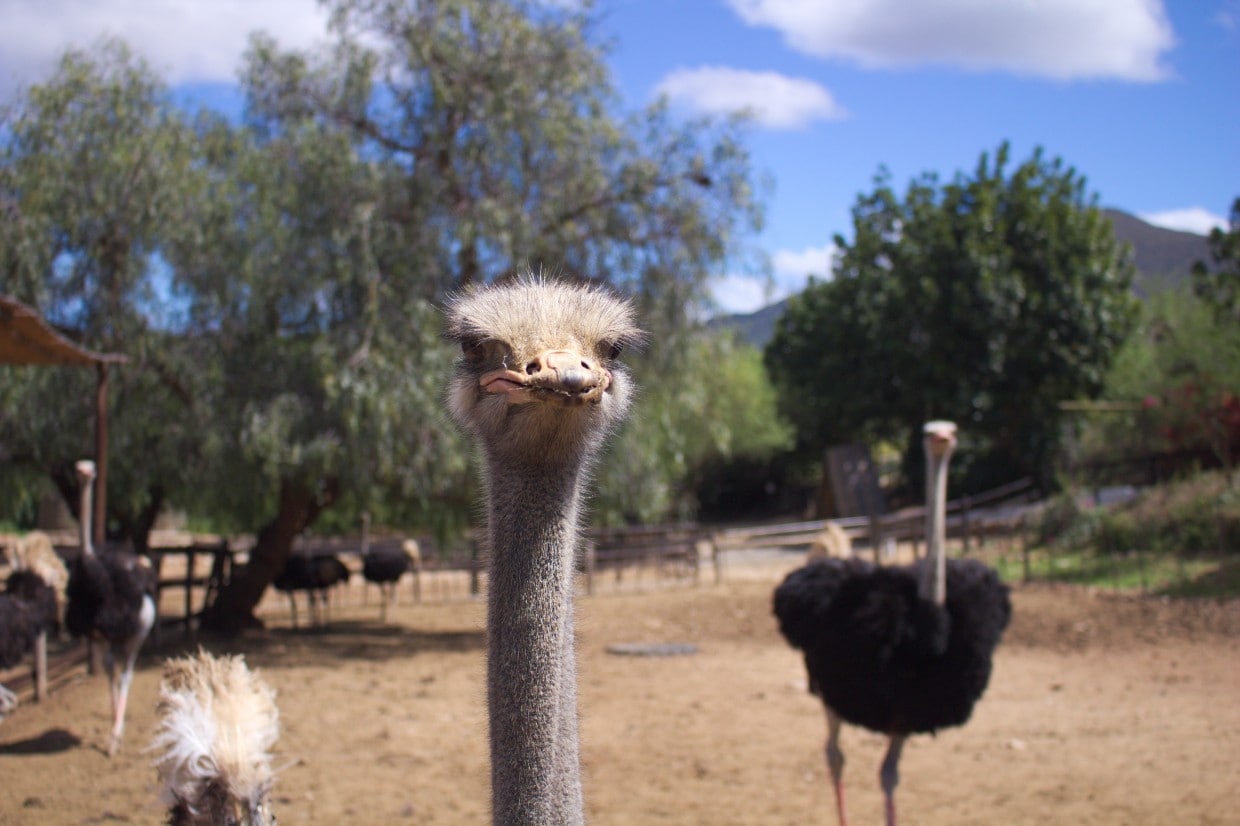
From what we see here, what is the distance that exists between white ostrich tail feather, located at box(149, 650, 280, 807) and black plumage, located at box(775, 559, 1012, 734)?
261 cm

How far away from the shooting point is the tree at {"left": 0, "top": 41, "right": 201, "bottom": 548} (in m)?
8.59

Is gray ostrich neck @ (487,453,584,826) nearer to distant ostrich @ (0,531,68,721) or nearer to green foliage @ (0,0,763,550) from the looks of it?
distant ostrich @ (0,531,68,721)

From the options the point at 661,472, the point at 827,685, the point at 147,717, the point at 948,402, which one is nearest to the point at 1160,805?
the point at 827,685

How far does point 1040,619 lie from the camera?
10.2 m

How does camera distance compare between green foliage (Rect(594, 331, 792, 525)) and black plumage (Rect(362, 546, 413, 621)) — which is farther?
black plumage (Rect(362, 546, 413, 621))

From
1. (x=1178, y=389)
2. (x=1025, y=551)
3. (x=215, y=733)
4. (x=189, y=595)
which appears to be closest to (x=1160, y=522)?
(x=1025, y=551)

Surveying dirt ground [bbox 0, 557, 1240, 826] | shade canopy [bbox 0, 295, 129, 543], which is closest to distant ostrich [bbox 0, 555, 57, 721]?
dirt ground [bbox 0, 557, 1240, 826]

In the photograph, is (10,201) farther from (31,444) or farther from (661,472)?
(661,472)

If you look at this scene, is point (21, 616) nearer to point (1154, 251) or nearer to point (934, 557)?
point (934, 557)

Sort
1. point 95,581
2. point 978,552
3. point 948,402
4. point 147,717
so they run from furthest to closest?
point 948,402, point 978,552, point 147,717, point 95,581

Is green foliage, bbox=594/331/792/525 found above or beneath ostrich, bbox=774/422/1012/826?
above

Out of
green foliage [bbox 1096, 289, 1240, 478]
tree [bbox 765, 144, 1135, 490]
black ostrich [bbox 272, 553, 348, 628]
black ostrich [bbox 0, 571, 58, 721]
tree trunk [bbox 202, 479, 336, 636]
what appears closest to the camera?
black ostrich [bbox 0, 571, 58, 721]

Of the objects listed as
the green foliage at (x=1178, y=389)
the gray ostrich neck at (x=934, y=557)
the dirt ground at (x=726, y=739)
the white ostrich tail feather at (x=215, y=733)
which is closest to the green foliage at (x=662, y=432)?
the dirt ground at (x=726, y=739)

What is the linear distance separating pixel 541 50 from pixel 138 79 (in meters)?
3.38
